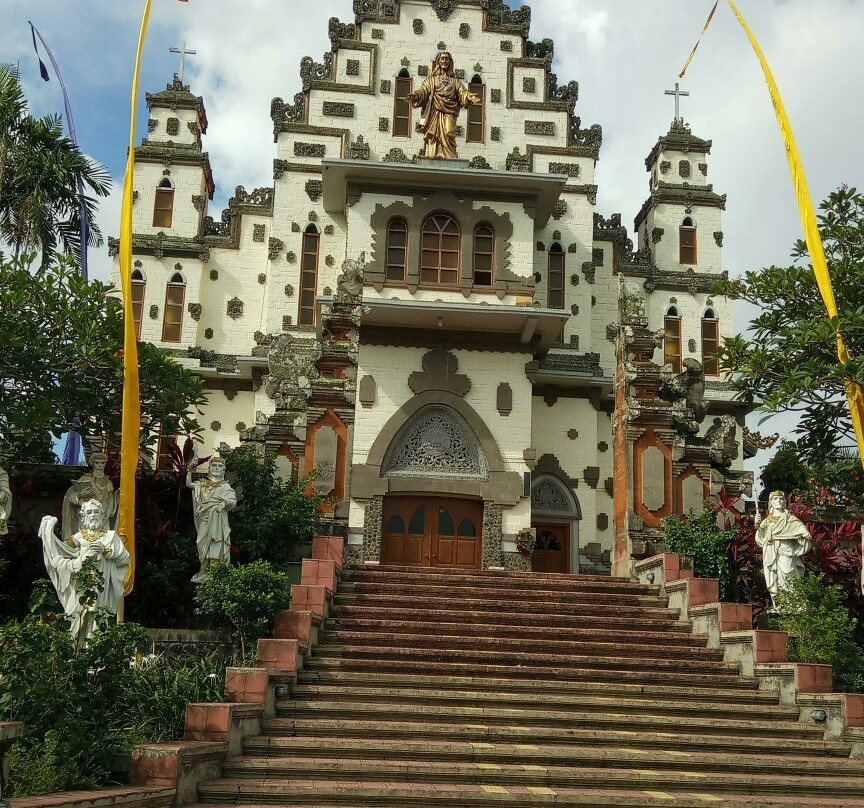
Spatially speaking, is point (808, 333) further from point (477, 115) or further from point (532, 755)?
point (477, 115)

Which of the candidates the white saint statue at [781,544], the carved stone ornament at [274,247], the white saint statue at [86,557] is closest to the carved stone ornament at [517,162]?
the carved stone ornament at [274,247]

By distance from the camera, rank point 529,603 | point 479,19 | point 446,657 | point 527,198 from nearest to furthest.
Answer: point 446,657
point 529,603
point 527,198
point 479,19

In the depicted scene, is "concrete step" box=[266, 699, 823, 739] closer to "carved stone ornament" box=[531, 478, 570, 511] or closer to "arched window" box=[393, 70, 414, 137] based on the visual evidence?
"carved stone ornament" box=[531, 478, 570, 511]

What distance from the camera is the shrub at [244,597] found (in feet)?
46.4

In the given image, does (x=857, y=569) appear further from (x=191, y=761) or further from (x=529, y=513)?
(x=191, y=761)

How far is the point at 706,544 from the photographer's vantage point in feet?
61.5

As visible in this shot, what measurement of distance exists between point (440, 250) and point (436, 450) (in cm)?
472

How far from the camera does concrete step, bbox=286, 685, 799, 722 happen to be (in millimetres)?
13320

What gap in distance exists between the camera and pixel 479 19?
92.3 ft

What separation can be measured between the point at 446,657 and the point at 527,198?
12974mm

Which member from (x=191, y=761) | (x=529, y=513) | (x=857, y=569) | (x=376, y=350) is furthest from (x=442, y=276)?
(x=191, y=761)

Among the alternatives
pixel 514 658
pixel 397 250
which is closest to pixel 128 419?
pixel 514 658

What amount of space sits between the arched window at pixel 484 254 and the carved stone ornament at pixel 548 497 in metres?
5.14

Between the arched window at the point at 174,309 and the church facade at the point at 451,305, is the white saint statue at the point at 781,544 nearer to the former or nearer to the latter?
the church facade at the point at 451,305
